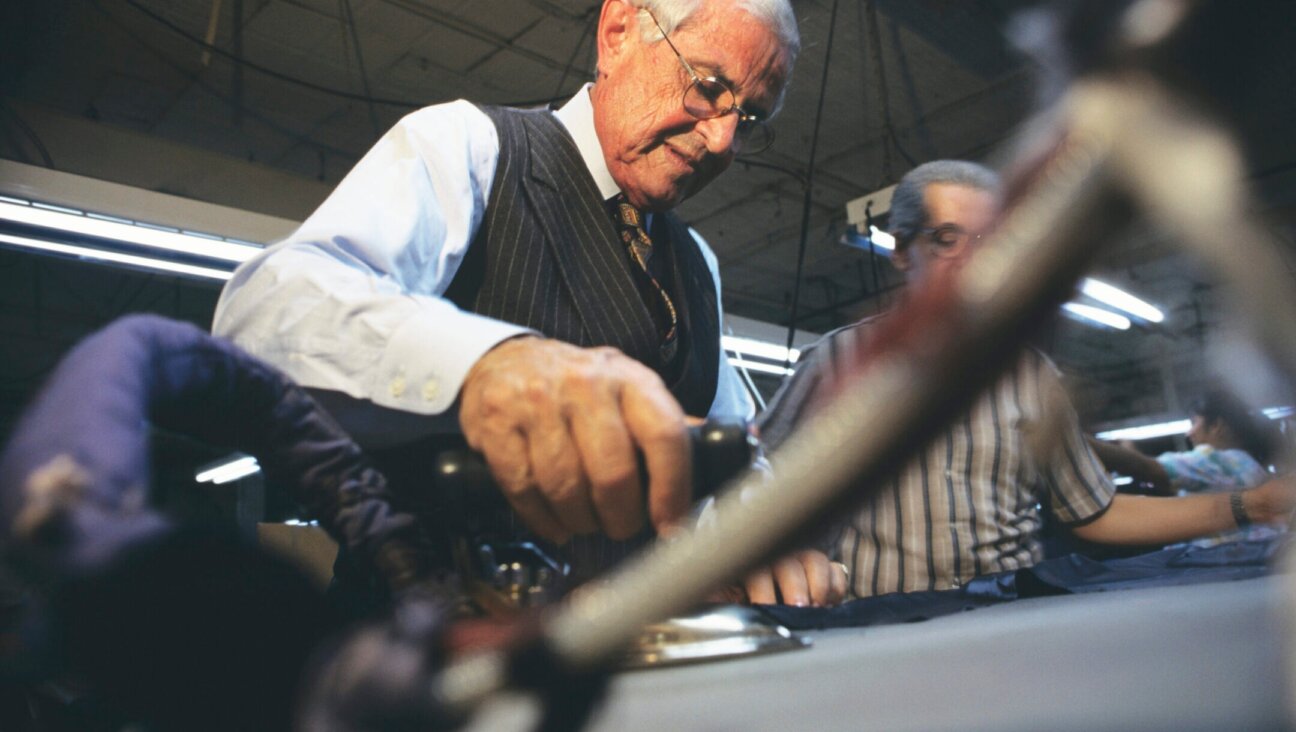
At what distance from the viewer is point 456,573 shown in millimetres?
521

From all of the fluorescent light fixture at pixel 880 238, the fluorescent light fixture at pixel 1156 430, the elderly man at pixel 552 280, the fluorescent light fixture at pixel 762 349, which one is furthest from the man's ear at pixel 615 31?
the fluorescent light fixture at pixel 1156 430

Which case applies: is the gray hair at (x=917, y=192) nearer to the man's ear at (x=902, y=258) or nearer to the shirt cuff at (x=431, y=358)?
the man's ear at (x=902, y=258)

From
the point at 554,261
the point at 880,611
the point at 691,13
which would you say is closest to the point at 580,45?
the point at 691,13

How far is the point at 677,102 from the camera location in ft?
4.07

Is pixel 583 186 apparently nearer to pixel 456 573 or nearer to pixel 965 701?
pixel 456 573

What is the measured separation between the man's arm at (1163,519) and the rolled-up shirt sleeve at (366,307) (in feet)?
6.70

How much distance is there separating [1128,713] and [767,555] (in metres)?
0.25

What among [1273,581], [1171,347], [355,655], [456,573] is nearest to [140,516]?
[355,655]

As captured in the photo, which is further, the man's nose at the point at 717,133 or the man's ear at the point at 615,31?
the man's ear at the point at 615,31

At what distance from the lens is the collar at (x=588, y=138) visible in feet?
4.17

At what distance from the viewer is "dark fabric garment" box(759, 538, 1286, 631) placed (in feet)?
3.29

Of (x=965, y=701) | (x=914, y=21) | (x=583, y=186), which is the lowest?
(x=965, y=701)

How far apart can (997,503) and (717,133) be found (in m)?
1.28

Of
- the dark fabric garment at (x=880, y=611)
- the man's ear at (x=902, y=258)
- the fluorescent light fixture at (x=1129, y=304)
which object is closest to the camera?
the dark fabric garment at (x=880, y=611)
